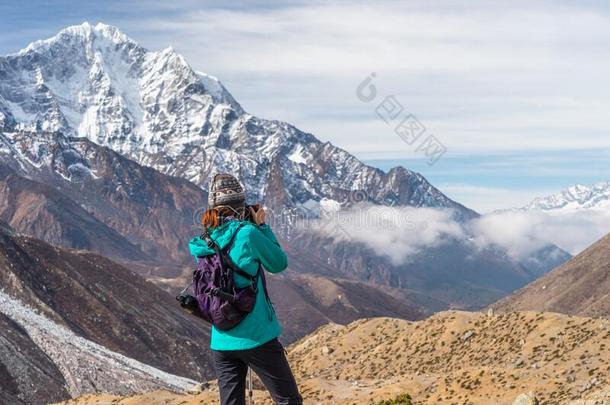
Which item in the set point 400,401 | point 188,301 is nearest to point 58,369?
point 400,401

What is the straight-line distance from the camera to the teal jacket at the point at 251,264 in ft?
45.3

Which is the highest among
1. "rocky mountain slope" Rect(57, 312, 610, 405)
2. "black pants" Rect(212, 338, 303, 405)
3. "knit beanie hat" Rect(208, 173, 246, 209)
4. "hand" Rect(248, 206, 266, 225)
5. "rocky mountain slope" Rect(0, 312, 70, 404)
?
"knit beanie hat" Rect(208, 173, 246, 209)

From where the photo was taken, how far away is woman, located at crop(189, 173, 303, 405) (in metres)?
13.9

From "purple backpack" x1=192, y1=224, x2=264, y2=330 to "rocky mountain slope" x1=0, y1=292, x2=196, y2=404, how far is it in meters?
123

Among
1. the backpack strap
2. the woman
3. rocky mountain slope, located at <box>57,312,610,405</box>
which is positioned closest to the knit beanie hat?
the woman

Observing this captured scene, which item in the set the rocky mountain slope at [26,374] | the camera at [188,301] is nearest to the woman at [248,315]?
the camera at [188,301]

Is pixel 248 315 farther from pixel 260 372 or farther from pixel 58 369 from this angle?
pixel 58 369

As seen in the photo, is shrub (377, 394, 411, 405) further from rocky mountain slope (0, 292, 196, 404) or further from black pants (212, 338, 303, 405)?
rocky mountain slope (0, 292, 196, 404)

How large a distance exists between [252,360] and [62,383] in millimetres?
135345

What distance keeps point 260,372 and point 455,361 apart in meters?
40.0

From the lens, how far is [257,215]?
47.4 ft

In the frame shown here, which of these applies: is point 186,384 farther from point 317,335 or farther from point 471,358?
point 471,358

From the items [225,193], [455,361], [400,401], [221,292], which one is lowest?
[455,361]

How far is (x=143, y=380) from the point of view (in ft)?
486
